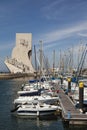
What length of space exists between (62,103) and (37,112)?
403 centimetres

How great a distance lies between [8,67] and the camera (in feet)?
572

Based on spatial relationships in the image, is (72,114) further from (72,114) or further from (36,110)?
(36,110)

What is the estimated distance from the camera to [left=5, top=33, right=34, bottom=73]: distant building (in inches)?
6821

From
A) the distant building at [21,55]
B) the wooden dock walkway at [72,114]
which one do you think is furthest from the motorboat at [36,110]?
the distant building at [21,55]

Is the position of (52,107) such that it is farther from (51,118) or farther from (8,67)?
(8,67)

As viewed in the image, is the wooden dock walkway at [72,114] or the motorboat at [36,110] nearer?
the wooden dock walkway at [72,114]

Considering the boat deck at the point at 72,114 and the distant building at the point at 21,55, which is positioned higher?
the distant building at the point at 21,55

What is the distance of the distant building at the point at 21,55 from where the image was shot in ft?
568

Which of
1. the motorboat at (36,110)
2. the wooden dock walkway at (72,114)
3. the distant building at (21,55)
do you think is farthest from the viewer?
the distant building at (21,55)

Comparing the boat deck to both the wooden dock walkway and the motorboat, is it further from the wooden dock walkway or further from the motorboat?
the motorboat

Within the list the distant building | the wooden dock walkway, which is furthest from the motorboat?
the distant building

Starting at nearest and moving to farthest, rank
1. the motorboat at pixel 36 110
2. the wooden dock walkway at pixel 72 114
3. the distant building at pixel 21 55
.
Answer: the wooden dock walkway at pixel 72 114
the motorboat at pixel 36 110
the distant building at pixel 21 55

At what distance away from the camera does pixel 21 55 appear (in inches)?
6826

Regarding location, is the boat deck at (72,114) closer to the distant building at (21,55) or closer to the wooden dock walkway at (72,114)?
the wooden dock walkway at (72,114)
